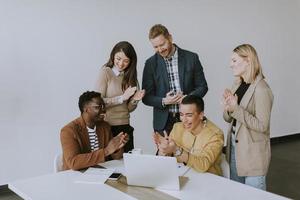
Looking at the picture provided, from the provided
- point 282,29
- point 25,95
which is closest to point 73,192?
point 25,95

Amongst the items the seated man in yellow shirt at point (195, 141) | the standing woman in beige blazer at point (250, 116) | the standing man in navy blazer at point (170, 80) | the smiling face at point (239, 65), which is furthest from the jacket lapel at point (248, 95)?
the standing man in navy blazer at point (170, 80)

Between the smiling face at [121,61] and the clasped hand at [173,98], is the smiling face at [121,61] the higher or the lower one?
the higher one

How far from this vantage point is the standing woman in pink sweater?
10.4 feet

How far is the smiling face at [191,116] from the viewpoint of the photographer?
2.78 metres

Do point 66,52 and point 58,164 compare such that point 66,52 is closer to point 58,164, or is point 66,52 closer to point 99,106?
point 99,106

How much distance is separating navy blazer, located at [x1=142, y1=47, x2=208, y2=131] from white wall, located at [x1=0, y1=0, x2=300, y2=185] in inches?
50.6

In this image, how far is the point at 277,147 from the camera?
611 cm

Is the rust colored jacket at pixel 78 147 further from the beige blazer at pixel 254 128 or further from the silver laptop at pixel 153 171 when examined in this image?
the beige blazer at pixel 254 128

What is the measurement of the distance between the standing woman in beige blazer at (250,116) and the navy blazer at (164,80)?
24.2 inches

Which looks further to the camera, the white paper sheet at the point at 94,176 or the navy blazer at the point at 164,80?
the navy blazer at the point at 164,80

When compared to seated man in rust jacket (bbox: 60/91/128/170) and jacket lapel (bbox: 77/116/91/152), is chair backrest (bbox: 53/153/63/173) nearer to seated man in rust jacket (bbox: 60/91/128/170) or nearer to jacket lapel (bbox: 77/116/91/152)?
seated man in rust jacket (bbox: 60/91/128/170)

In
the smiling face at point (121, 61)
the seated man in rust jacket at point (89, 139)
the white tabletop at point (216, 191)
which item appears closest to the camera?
the white tabletop at point (216, 191)

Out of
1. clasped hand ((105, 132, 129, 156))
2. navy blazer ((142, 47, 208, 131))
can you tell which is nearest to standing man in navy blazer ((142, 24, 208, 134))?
navy blazer ((142, 47, 208, 131))

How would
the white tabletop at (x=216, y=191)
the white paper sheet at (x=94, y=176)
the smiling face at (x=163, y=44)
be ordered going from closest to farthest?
the white tabletop at (x=216, y=191), the white paper sheet at (x=94, y=176), the smiling face at (x=163, y=44)
